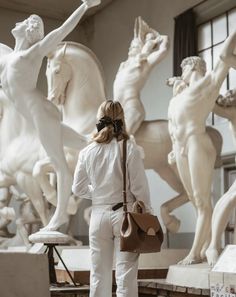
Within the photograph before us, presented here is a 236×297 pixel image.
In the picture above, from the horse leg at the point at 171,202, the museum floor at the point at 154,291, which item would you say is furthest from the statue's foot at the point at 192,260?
the horse leg at the point at 171,202

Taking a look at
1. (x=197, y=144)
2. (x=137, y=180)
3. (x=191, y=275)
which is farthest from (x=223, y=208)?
(x=137, y=180)

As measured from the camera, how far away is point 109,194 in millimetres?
3629

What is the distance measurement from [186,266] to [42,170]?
8.12 ft

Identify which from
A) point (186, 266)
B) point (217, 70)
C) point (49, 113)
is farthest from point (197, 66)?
point (186, 266)

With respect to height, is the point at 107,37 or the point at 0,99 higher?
the point at 107,37

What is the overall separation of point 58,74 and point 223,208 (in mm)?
3167

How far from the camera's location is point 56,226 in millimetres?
6078

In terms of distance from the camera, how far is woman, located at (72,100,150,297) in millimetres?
3578

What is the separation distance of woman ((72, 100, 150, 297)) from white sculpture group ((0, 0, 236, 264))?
161cm

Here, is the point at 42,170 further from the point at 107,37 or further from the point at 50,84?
the point at 107,37

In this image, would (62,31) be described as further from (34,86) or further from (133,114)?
(133,114)

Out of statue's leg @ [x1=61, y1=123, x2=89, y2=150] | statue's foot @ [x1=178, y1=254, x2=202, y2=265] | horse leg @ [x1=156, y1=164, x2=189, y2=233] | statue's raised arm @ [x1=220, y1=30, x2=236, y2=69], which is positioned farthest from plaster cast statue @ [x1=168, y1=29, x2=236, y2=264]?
horse leg @ [x1=156, y1=164, x2=189, y2=233]

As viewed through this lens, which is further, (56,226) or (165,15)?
(165,15)

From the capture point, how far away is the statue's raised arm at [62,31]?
5820 millimetres
